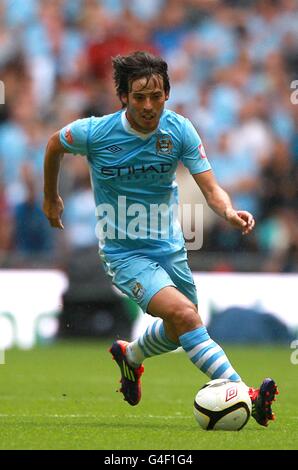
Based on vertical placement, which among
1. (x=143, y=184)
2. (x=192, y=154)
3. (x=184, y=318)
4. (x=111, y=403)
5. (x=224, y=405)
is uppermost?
(x=192, y=154)

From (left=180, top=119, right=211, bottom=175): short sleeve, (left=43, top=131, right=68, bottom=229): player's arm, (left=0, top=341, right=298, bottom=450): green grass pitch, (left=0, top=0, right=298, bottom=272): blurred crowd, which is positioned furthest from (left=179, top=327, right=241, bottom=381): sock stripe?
(left=0, top=0, right=298, bottom=272): blurred crowd

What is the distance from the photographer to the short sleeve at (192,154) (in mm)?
7246

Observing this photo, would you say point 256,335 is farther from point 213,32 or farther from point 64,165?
point 213,32

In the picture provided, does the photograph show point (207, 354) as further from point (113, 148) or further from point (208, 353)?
point (113, 148)

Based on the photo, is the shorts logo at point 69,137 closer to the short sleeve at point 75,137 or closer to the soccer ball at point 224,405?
the short sleeve at point 75,137

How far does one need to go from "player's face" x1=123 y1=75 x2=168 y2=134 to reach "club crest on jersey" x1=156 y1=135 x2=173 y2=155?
0.14 metres

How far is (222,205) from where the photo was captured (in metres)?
6.95

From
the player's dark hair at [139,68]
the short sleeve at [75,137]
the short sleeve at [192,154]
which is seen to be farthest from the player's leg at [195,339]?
the player's dark hair at [139,68]

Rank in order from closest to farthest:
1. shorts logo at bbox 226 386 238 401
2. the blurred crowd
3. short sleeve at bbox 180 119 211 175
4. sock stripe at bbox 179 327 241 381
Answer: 1. shorts logo at bbox 226 386 238 401
2. sock stripe at bbox 179 327 241 381
3. short sleeve at bbox 180 119 211 175
4. the blurred crowd

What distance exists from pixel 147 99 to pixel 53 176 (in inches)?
32.2

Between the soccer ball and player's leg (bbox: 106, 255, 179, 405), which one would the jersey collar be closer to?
player's leg (bbox: 106, 255, 179, 405)

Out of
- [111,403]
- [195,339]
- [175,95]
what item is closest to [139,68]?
[195,339]

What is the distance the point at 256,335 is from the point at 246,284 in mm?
669

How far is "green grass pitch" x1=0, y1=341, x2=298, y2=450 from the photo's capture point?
20.3 feet
